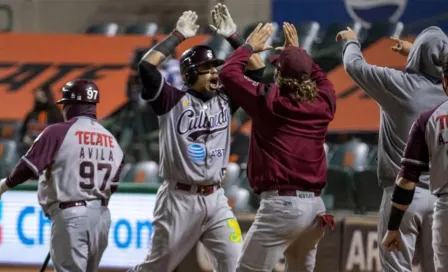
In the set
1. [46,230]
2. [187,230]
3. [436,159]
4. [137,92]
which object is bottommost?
[46,230]

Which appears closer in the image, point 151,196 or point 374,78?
point 374,78

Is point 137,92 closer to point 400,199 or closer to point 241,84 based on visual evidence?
point 241,84

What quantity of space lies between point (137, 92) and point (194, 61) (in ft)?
19.5

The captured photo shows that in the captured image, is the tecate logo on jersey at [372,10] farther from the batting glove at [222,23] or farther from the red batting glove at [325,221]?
the red batting glove at [325,221]

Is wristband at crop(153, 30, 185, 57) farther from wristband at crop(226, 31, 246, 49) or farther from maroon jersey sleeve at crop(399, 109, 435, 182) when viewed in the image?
maroon jersey sleeve at crop(399, 109, 435, 182)

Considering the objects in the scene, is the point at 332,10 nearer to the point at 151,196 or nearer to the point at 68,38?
the point at 68,38

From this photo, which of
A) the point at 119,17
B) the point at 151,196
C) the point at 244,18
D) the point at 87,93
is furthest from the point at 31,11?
the point at 87,93

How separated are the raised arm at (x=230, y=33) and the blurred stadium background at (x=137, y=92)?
7.92 ft

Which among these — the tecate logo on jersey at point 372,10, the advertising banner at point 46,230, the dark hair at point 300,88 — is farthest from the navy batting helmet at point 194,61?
the tecate logo on jersey at point 372,10

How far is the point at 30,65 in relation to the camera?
13.2 metres

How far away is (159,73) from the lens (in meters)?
6.10

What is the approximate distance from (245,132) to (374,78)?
5.12 meters

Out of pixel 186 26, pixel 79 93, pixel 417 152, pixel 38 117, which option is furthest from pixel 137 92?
pixel 417 152

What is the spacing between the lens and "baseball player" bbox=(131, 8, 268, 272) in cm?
612
